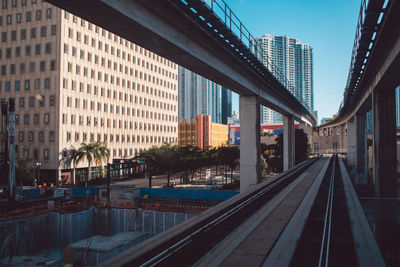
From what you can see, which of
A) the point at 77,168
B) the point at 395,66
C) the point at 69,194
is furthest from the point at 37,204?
the point at 395,66

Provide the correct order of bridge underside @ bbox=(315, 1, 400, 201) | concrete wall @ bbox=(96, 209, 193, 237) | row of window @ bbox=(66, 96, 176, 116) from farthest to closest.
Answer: row of window @ bbox=(66, 96, 176, 116) < concrete wall @ bbox=(96, 209, 193, 237) < bridge underside @ bbox=(315, 1, 400, 201)

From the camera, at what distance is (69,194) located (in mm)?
39812

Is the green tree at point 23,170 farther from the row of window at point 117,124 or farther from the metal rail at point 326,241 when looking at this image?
the metal rail at point 326,241

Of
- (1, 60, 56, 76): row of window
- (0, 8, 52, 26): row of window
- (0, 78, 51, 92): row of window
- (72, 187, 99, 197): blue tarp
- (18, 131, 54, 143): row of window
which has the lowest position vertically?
(72, 187, 99, 197): blue tarp

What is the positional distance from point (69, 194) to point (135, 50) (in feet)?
151

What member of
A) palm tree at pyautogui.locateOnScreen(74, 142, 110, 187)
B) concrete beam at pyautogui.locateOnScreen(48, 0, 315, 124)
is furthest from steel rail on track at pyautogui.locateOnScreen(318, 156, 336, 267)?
palm tree at pyautogui.locateOnScreen(74, 142, 110, 187)

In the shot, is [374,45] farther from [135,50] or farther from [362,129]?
[135,50]

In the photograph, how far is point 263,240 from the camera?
999 cm

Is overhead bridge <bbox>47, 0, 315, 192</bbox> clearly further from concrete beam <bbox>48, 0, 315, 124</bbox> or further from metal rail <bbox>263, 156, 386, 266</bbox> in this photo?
metal rail <bbox>263, 156, 386, 266</bbox>

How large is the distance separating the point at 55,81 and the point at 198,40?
146ft

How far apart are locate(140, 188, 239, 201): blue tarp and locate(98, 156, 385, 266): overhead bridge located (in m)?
21.8

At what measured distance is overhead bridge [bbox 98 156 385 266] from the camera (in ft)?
27.1

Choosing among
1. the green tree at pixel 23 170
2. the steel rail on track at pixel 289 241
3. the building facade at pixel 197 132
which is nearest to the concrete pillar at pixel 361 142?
the steel rail on track at pixel 289 241

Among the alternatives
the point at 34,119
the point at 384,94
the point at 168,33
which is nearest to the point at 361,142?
the point at 384,94
